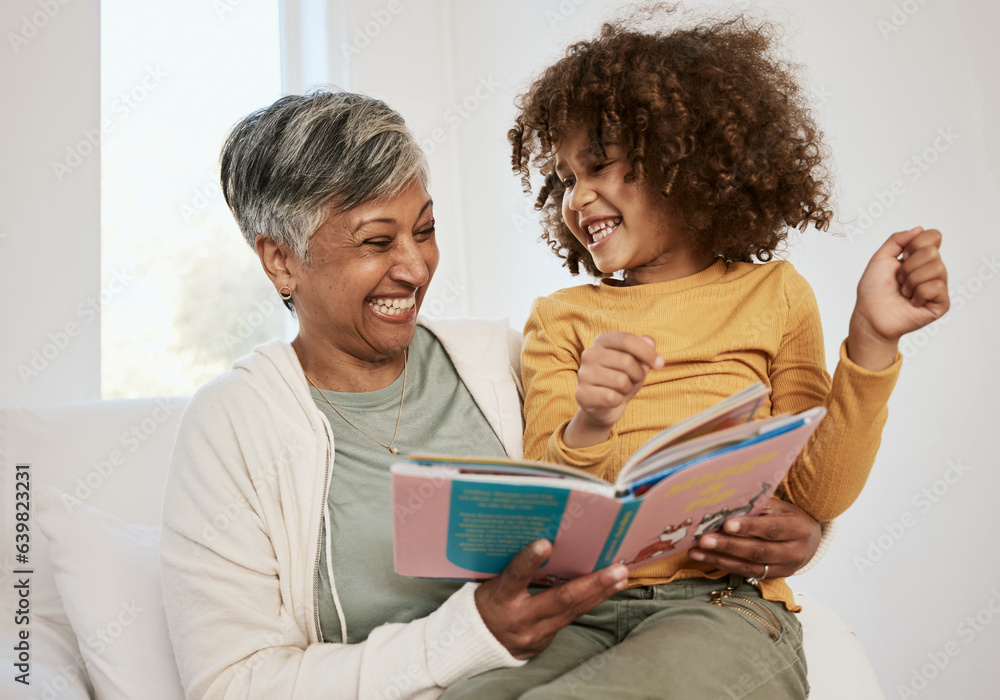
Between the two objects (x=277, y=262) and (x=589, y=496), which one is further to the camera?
(x=277, y=262)

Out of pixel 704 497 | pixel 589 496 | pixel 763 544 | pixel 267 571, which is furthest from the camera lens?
pixel 267 571

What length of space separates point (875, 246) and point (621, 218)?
3.83ft

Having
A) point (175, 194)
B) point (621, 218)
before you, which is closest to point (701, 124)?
point (621, 218)

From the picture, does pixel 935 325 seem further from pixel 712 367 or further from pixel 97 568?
pixel 97 568

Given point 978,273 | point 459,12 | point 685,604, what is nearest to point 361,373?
point 685,604

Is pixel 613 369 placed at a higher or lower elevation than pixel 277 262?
lower

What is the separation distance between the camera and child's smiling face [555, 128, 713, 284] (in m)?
1.48

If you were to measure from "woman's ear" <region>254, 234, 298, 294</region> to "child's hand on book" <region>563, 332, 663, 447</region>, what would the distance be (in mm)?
687

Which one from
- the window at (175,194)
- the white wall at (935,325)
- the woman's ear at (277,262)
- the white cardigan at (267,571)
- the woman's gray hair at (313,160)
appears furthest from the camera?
the window at (175,194)

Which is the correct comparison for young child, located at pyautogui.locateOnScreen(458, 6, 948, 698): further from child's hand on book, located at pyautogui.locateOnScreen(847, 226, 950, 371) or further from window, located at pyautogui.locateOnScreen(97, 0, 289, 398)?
window, located at pyautogui.locateOnScreen(97, 0, 289, 398)

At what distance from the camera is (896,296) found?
1.17 m

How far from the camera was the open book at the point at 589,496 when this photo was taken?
0.89m

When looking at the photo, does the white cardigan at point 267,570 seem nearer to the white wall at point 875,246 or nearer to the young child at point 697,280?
the young child at point 697,280

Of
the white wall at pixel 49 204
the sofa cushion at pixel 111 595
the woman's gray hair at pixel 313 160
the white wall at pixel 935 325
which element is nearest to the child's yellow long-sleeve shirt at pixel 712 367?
the woman's gray hair at pixel 313 160
